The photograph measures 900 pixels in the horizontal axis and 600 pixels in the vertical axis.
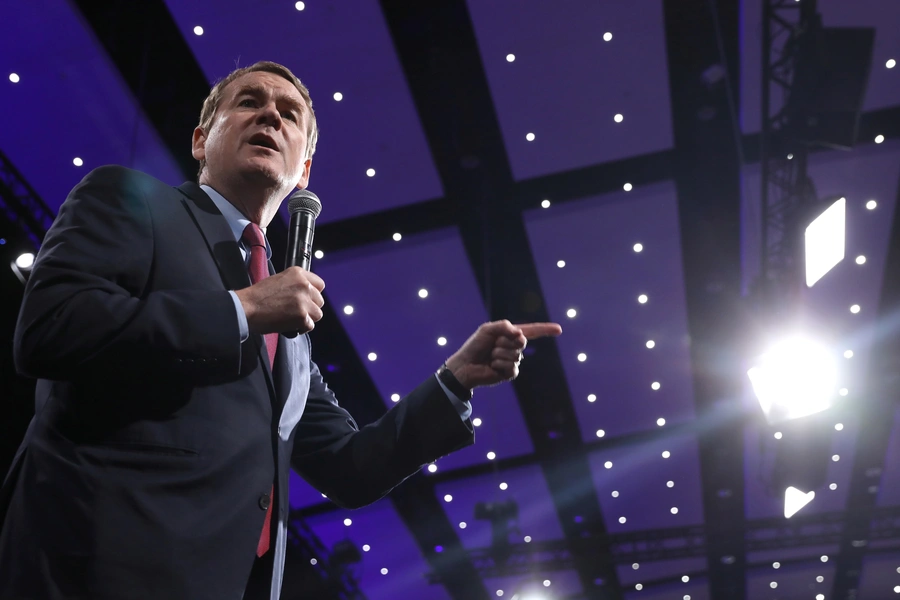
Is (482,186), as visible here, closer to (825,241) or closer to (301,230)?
(825,241)

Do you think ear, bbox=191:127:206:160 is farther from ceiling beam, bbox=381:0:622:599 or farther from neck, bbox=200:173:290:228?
ceiling beam, bbox=381:0:622:599

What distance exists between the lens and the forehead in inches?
64.6

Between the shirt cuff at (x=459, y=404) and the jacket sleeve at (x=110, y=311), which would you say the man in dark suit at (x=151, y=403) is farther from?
the shirt cuff at (x=459, y=404)

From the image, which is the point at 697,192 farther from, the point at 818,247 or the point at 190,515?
the point at 190,515

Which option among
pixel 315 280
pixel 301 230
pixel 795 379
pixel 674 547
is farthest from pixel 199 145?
pixel 674 547

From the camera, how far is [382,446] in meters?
1.45

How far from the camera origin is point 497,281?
7.50 metres

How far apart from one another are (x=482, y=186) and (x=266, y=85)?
514 cm

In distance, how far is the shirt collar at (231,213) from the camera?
4.47 ft

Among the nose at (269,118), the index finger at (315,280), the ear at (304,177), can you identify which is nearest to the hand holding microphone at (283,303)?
the index finger at (315,280)

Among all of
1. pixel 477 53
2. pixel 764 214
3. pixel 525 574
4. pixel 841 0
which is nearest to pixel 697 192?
pixel 764 214

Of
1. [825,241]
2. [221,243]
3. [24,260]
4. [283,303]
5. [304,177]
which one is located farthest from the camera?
[24,260]

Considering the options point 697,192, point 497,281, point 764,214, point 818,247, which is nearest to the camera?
point 818,247

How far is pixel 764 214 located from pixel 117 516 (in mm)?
6322
